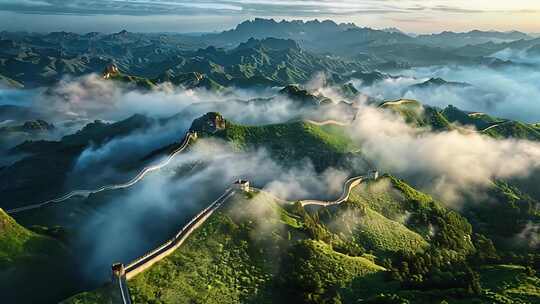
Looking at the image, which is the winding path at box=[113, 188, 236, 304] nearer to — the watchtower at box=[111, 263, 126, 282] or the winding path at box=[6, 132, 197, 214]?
the watchtower at box=[111, 263, 126, 282]

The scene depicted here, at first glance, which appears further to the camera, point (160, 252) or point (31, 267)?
point (31, 267)

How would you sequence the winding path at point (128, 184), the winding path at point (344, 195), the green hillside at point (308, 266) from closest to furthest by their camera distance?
the green hillside at point (308, 266), the winding path at point (344, 195), the winding path at point (128, 184)

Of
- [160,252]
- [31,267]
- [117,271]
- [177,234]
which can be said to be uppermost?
[117,271]

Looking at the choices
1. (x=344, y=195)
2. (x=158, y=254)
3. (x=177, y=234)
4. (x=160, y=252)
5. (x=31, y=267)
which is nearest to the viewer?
(x=158, y=254)

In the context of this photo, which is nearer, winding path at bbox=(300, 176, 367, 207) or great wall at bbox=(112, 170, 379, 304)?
great wall at bbox=(112, 170, 379, 304)

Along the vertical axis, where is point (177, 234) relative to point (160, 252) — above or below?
below

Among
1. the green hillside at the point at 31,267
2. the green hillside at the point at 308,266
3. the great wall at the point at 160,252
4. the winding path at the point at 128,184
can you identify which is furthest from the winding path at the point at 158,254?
the winding path at the point at 128,184

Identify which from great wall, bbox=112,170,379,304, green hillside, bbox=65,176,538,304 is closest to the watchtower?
great wall, bbox=112,170,379,304

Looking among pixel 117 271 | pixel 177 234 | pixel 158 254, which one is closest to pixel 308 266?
pixel 177 234

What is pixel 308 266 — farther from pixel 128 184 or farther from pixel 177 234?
pixel 128 184

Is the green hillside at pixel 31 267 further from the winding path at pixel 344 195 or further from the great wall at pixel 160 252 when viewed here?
the winding path at pixel 344 195

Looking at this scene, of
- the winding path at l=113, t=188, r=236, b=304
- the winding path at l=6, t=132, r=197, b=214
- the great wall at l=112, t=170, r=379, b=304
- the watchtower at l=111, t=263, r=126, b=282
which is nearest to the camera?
the watchtower at l=111, t=263, r=126, b=282
